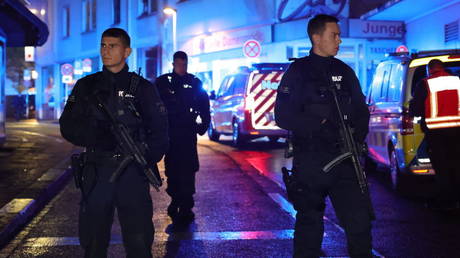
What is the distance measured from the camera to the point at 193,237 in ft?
20.5

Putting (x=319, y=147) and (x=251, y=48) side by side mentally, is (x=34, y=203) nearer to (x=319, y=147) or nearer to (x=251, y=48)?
(x=319, y=147)

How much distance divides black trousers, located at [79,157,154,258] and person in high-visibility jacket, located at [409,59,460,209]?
3974mm

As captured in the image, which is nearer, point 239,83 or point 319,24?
point 319,24

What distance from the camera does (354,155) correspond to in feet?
13.2

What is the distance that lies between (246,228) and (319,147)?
2809 mm

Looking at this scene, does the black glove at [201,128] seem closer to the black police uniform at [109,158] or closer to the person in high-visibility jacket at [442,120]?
the person in high-visibility jacket at [442,120]

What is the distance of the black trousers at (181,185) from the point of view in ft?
22.1

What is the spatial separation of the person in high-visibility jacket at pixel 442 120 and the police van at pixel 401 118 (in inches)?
35.4

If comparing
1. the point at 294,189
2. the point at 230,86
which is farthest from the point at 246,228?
the point at 230,86

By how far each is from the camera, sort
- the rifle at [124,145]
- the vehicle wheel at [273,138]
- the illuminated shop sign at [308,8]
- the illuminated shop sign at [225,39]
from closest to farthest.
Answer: the rifle at [124,145] < the vehicle wheel at [273,138] < the illuminated shop sign at [308,8] < the illuminated shop sign at [225,39]

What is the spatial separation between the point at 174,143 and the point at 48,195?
307 cm

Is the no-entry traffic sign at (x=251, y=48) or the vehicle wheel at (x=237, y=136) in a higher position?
the no-entry traffic sign at (x=251, y=48)

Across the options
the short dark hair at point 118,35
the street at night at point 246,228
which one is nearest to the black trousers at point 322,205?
the short dark hair at point 118,35

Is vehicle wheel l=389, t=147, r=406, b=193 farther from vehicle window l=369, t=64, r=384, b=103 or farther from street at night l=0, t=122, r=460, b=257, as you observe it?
vehicle window l=369, t=64, r=384, b=103
